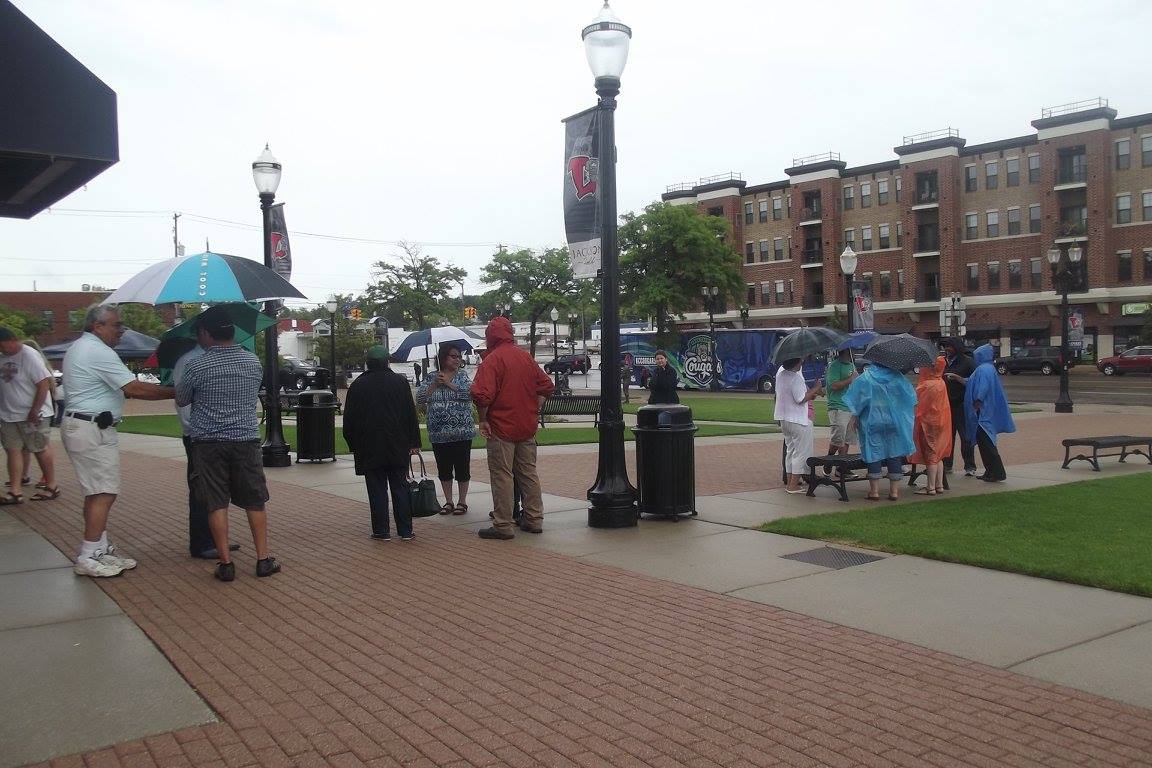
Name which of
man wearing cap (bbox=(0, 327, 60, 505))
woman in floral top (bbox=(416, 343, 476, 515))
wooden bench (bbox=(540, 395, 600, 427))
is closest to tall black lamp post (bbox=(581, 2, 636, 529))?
woman in floral top (bbox=(416, 343, 476, 515))

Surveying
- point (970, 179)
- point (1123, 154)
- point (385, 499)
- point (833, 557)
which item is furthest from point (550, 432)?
point (970, 179)

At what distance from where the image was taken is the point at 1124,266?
181ft

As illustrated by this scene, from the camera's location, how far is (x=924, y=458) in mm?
11016

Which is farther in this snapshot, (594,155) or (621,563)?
(594,155)

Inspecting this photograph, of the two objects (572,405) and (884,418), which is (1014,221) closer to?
(572,405)

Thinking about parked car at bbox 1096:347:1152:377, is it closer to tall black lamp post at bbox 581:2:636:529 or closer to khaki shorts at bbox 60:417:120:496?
tall black lamp post at bbox 581:2:636:529

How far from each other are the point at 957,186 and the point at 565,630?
6239 centimetres

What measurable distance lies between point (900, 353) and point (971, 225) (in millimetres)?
56352

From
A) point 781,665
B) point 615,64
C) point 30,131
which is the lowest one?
point 781,665

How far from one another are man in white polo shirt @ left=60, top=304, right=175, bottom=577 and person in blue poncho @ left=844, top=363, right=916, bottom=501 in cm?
694

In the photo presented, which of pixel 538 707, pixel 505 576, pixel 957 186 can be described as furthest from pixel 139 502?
pixel 957 186

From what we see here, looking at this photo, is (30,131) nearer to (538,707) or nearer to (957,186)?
(538,707)

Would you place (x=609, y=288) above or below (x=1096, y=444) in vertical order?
above

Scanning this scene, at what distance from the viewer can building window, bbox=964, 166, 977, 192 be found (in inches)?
2399
